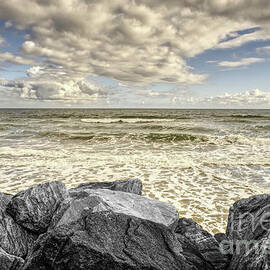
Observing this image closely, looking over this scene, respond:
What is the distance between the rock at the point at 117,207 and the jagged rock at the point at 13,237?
20.6 inches

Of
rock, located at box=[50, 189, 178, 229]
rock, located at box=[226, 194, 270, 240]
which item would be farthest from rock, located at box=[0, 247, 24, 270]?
rock, located at box=[226, 194, 270, 240]

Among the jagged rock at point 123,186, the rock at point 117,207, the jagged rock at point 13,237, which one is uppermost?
the rock at point 117,207

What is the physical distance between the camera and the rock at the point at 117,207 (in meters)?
3.50

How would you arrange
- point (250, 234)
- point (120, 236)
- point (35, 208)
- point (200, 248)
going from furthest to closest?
1. point (35, 208)
2. point (200, 248)
3. point (250, 234)
4. point (120, 236)

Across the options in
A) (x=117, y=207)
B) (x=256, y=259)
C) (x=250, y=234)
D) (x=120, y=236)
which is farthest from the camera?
(x=117, y=207)

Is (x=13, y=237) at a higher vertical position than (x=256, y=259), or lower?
lower

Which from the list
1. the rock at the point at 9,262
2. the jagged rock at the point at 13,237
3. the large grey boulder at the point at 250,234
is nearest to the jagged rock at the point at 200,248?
the large grey boulder at the point at 250,234

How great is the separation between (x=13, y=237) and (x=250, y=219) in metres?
4.01

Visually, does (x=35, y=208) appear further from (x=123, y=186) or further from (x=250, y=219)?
(x=250, y=219)

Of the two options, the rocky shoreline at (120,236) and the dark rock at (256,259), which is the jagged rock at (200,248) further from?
the dark rock at (256,259)

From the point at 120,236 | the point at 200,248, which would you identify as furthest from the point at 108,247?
the point at 200,248

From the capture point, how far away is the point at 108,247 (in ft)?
8.86

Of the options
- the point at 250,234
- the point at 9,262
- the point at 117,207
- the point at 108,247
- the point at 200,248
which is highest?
the point at 117,207

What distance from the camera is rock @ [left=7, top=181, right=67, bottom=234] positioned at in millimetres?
3955
